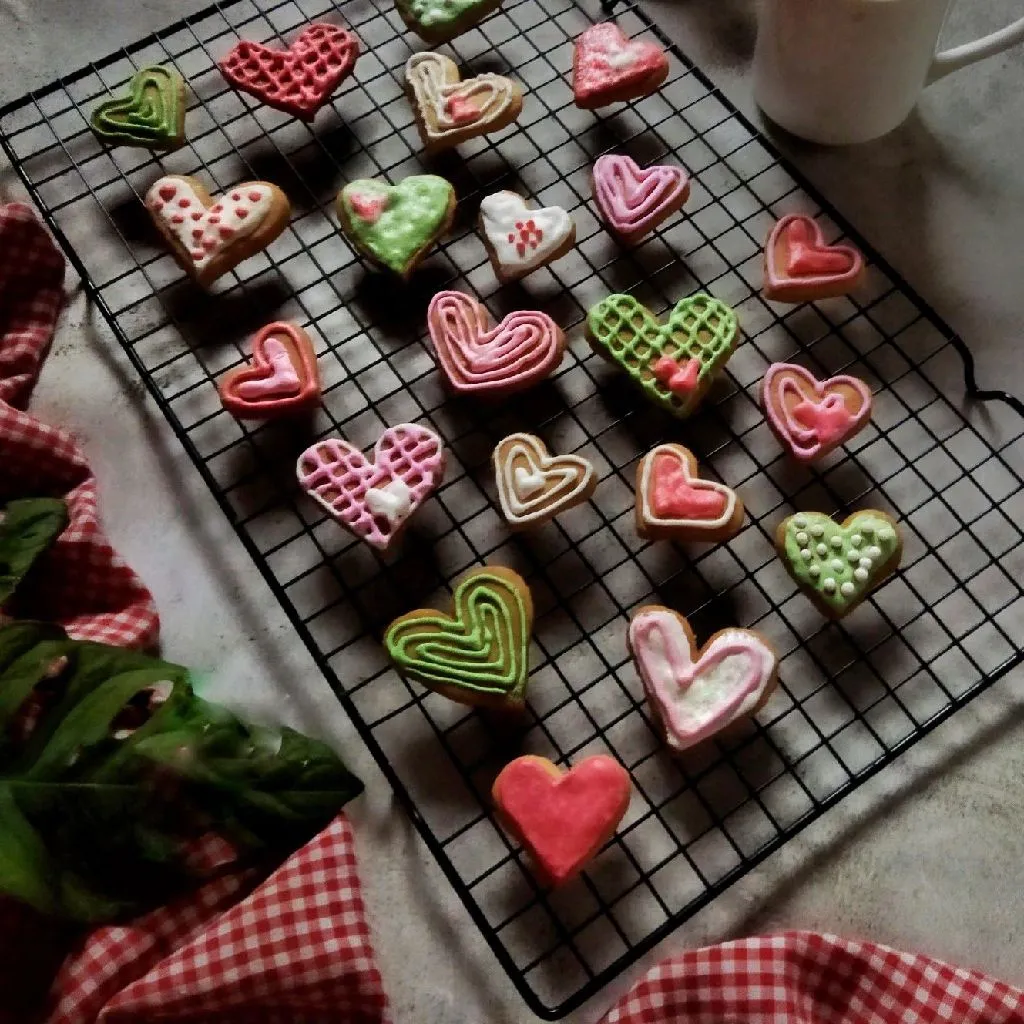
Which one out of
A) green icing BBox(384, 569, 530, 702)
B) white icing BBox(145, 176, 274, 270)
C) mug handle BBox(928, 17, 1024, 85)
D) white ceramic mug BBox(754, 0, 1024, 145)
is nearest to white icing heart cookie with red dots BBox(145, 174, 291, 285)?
white icing BBox(145, 176, 274, 270)

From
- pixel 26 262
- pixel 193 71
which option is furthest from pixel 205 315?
pixel 193 71

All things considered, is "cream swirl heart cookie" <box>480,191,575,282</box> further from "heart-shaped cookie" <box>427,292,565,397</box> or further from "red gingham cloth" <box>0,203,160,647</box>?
"red gingham cloth" <box>0,203,160,647</box>

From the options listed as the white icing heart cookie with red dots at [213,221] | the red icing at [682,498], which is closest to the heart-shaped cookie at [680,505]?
the red icing at [682,498]

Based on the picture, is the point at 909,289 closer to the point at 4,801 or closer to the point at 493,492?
the point at 493,492

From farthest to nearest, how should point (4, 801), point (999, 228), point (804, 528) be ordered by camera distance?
point (999, 228), point (804, 528), point (4, 801)

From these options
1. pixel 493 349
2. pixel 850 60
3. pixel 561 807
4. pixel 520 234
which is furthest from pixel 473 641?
pixel 850 60

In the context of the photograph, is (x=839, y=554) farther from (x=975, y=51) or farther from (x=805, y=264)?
(x=975, y=51)

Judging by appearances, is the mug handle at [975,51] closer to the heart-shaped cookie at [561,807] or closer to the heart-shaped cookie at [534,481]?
the heart-shaped cookie at [534,481]
